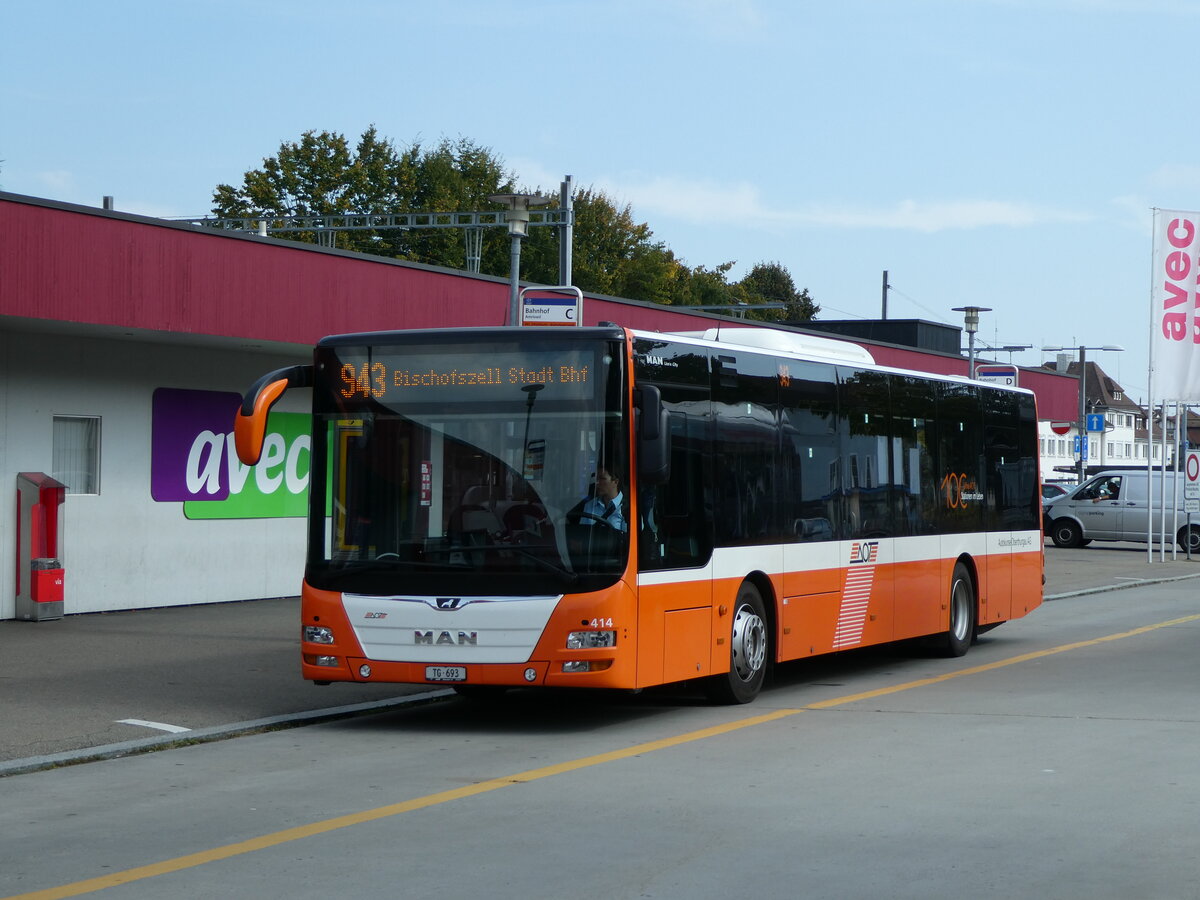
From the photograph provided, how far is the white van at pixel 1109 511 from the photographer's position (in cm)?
4303

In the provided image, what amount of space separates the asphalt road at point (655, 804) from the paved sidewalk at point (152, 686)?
0.38 metres

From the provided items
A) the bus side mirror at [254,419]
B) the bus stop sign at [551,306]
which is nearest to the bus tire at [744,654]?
the bus stop sign at [551,306]

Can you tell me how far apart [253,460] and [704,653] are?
343cm

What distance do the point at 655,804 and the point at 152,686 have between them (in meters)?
6.35

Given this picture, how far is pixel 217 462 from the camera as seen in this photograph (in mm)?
22188

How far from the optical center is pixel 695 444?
12.2 meters

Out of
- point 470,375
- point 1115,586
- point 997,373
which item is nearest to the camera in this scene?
point 470,375

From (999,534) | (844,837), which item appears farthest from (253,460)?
(999,534)

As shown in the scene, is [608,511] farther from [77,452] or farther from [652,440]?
[77,452]

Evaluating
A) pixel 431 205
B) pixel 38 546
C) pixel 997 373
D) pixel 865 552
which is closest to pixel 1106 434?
pixel 431 205

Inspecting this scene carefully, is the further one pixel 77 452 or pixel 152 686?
pixel 77 452

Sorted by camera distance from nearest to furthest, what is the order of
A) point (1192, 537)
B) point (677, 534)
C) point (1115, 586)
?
point (677, 534)
point (1115, 586)
point (1192, 537)

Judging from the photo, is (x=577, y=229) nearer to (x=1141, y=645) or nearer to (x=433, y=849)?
(x=1141, y=645)

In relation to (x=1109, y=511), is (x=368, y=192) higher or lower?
higher
